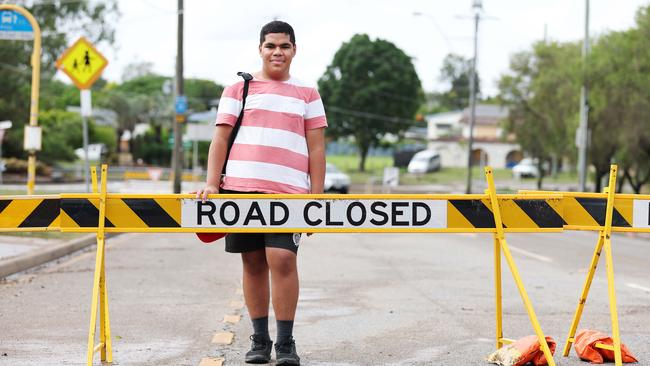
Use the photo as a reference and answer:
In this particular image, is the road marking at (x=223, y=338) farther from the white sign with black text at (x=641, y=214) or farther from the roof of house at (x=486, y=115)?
the roof of house at (x=486, y=115)

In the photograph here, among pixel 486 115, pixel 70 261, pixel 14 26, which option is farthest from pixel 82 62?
pixel 486 115

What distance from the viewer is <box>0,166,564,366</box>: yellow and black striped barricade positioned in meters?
5.75

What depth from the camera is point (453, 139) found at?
344 feet

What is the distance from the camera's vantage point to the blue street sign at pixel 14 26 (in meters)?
17.4

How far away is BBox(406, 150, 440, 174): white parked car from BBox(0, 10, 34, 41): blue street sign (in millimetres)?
65473

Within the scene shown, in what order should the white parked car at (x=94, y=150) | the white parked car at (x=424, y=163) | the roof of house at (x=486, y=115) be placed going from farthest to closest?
the roof of house at (x=486, y=115), the white parked car at (x=424, y=163), the white parked car at (x=94, y=150)

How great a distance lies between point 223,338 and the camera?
23.4 ft

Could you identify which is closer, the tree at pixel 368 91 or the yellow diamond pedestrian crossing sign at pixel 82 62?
the yellow diamond pedestrian crossing sign at pixel 82 62

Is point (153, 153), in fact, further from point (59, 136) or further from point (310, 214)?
point (310, 214)

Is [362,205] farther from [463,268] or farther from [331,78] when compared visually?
[331,78]

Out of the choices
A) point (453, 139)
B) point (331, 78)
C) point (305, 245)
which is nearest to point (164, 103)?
point (331, 78)

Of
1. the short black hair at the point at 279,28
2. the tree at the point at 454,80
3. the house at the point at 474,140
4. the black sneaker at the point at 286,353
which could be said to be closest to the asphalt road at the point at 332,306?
the black sneaker at the point at 286,353

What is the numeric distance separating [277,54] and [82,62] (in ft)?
47.7

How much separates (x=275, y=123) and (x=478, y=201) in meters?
1.19
